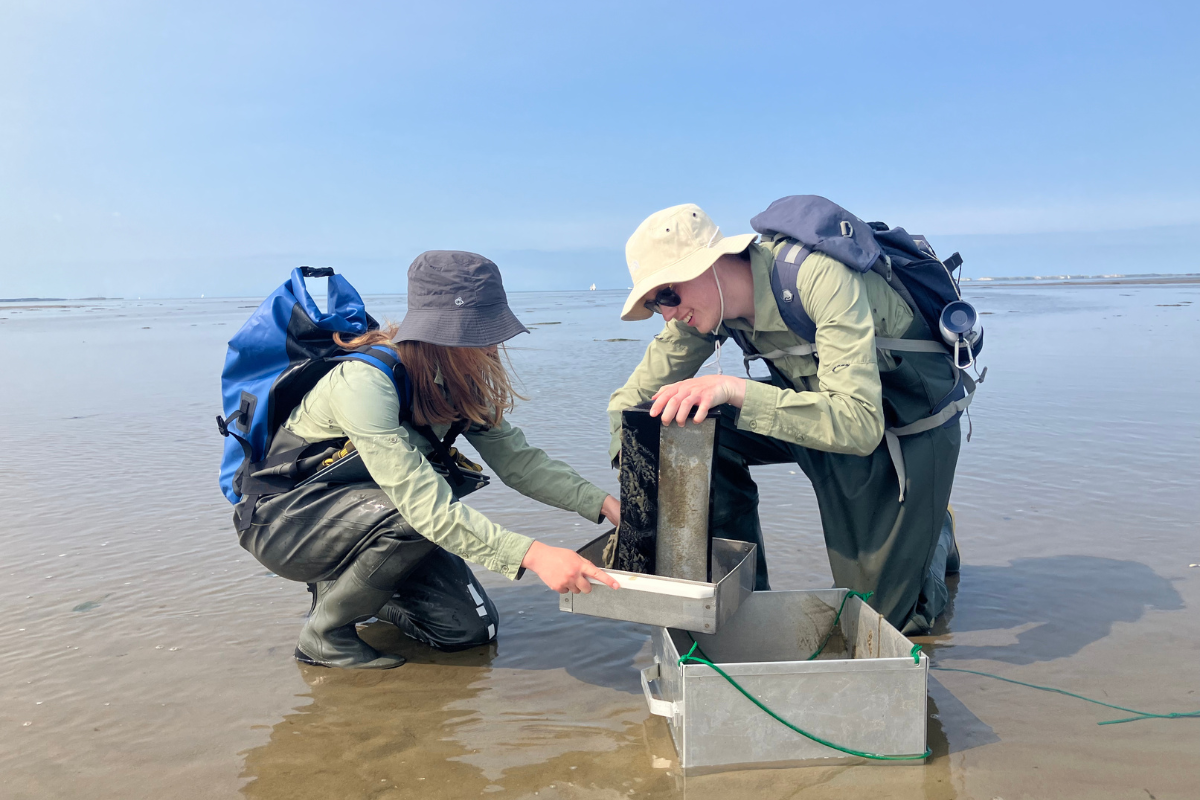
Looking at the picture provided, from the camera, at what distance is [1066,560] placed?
13.6 feet

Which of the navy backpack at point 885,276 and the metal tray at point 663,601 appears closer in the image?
the metal tray at point 663,601

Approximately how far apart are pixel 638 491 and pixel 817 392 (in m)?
0.68

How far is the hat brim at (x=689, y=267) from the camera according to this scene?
283 centimetres


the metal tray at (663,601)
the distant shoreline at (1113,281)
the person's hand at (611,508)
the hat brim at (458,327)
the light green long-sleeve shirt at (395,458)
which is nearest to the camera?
the metal tray at (663,601)

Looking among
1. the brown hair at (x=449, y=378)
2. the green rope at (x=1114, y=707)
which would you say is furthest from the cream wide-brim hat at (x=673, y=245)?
the green rope at (x=1114, y=707)

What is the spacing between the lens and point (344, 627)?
3301mm

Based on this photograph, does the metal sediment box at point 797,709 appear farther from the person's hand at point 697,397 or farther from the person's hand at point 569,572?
the person's hand at point 697,397

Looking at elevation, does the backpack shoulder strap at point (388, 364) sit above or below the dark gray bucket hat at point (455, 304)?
below

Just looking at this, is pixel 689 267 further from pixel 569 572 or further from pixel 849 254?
pixel 569 572

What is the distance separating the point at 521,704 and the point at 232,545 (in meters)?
2.50

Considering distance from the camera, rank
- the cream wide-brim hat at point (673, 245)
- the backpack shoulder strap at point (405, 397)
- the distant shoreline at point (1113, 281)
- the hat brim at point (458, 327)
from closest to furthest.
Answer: the cream wide-brim hat at point (673, 245)
the hat brim at point (458, 327)
the backpack shoulder strap at point (405, 397)
the distant shoreline at point (1113, 281)

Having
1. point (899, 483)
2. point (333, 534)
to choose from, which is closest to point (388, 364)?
point (333, 534)

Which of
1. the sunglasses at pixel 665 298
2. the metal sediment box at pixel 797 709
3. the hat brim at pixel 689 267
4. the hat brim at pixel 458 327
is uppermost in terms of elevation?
the hat brim at pixel 689 267

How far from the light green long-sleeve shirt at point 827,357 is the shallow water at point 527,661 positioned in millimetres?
985
